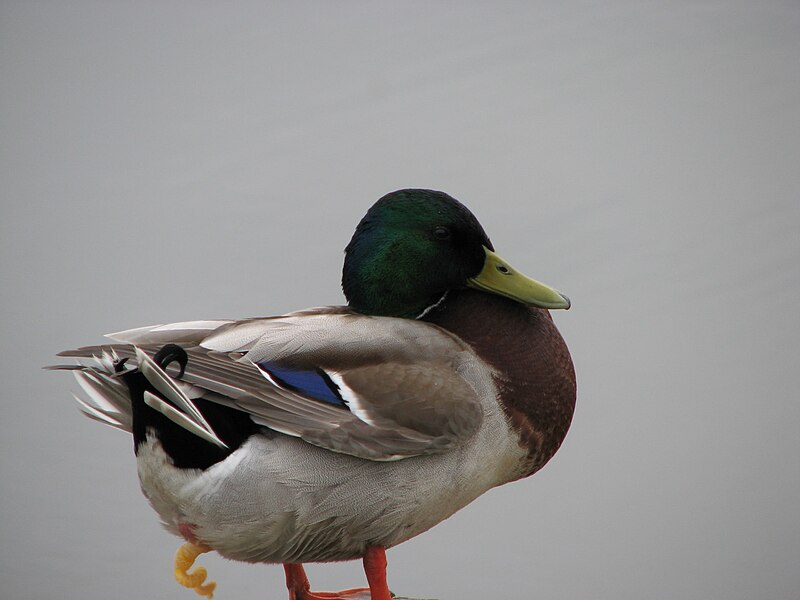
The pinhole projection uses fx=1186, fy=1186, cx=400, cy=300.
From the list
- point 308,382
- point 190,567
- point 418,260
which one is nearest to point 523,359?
point 418,260

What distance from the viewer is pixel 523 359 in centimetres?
249

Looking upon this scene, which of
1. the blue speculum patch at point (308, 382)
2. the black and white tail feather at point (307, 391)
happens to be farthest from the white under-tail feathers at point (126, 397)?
the blue speculum patch at point (308, 382)

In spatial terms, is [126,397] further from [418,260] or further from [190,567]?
[418,260]

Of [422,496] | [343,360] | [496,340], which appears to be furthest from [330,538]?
[496,340]

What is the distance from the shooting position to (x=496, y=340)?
2.51 m

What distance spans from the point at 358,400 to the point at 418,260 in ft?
1.23

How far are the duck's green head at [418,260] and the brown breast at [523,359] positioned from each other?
0.15 feet

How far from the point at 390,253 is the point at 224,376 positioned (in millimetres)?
500

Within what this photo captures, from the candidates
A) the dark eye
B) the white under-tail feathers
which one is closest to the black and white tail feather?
the white under-tail feathers

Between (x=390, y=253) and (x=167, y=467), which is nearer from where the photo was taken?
(x=167, y=467)

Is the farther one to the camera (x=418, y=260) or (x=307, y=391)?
(x=418, y=260)

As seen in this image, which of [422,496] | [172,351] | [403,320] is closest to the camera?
[172,351]

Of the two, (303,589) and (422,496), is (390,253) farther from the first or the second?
(303,589)

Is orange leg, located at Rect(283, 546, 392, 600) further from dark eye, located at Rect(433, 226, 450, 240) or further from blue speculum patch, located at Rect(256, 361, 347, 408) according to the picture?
dark eye, located at Rect(433, 226, 450, 240)
